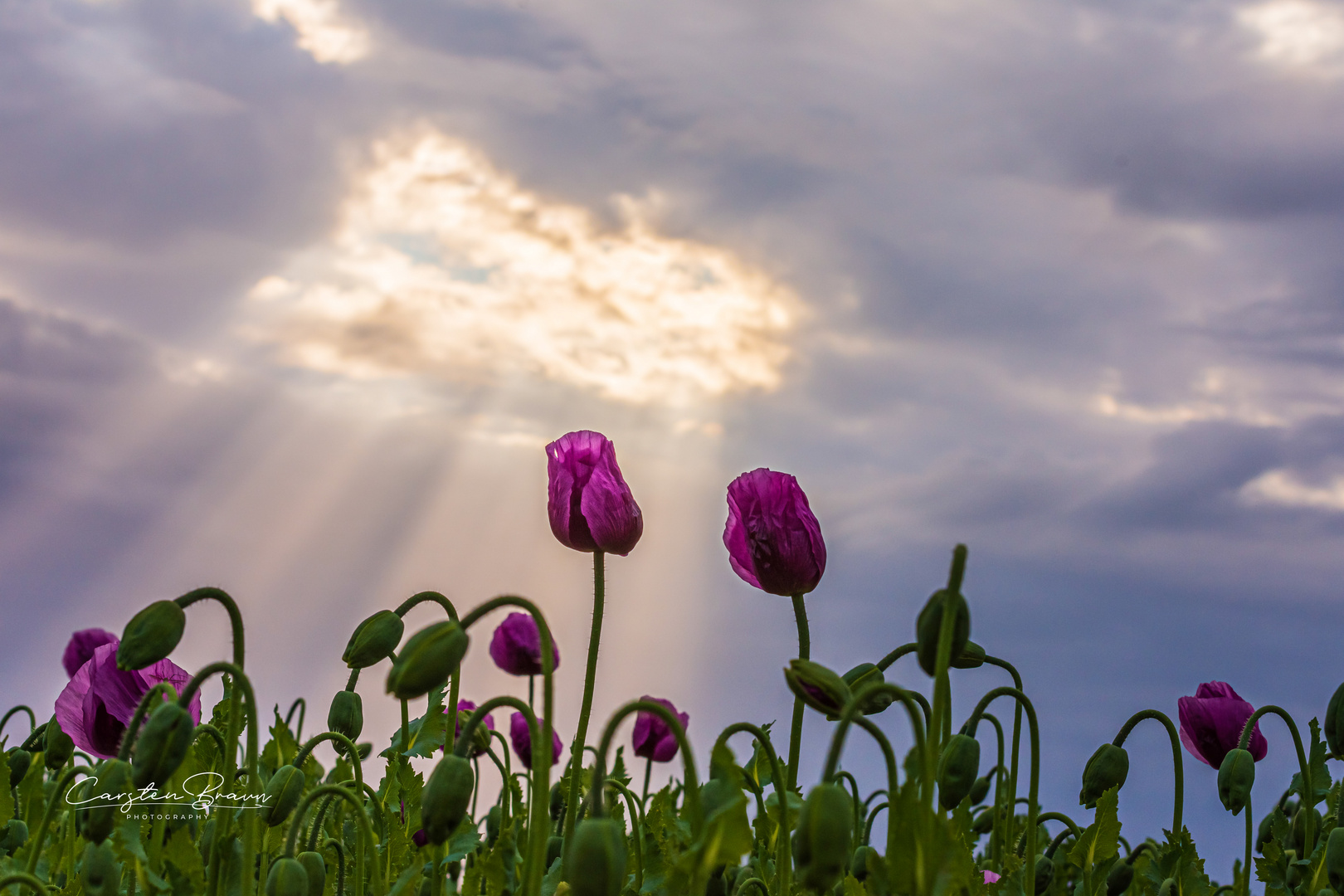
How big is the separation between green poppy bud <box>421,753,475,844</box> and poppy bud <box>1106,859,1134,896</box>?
4.83ft

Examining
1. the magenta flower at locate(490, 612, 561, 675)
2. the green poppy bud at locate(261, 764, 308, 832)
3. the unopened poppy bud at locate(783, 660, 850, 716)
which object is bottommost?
the green poppy bud at locate(261, 764, 308, 832)

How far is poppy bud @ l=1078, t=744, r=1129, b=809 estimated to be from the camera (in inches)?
93.0

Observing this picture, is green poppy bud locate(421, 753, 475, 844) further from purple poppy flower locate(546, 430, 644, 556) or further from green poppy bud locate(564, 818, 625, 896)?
purple poppy flower locate(546, 430, 644, 556)

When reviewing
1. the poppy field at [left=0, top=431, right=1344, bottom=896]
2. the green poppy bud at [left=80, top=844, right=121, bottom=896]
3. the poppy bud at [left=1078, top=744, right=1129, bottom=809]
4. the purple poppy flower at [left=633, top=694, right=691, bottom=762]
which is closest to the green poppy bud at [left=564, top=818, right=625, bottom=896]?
the poppy field at [left=0, top=431, right=1344, bottom=896]

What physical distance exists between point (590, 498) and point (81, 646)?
2.11 meters

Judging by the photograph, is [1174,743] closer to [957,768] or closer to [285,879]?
[957,768]

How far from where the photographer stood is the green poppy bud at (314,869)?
2018 mm

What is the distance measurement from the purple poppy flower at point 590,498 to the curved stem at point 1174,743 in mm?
1127

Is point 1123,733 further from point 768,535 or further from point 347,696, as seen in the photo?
point 347,696

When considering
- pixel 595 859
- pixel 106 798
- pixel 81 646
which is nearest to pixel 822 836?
pixel 595 859

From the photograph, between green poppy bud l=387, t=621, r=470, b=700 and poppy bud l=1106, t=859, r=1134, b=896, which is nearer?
green poppy bud l=387, t=621, r=470, b=700

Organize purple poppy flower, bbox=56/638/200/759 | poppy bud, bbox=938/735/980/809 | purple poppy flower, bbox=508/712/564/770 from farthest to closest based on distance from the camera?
purple poppy flower, bbox=508/712/564/770
purple poppy flower, bbox=56/638/200/759
poppy bud, bbox=938/735/980/809

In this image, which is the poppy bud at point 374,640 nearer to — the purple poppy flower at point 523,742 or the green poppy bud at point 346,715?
the green poppy bud at point 346,715

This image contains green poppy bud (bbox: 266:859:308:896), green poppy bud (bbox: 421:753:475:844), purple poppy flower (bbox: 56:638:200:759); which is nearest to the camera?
green poppy bud (bbox: 421:753:475:844)
